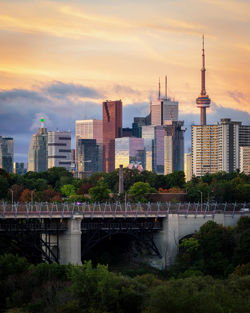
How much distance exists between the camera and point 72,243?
130 meters

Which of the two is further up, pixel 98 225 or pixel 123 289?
pixel 98 225

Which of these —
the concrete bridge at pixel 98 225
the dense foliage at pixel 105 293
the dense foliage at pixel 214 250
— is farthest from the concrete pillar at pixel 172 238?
the dense foliage at pixel 105 293

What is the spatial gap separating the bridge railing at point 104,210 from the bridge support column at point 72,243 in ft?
4.89

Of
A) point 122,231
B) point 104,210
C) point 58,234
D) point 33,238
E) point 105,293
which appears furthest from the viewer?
point 122,231

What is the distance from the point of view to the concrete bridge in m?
128

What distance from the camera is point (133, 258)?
145500 mm

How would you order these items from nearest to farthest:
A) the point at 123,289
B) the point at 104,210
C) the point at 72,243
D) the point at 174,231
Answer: the point at 123,289, the point at 72,243, the point at 104,210, the point at 174,231

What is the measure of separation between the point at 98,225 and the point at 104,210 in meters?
2.89

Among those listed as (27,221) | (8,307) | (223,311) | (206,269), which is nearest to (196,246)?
(206,269)

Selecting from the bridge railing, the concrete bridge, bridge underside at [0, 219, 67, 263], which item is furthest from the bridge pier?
bridge underside at [0, 219, 67, 263]

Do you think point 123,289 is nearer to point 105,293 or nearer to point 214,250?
point 105,293

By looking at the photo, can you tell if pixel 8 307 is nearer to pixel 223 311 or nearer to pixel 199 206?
pixel 223 311

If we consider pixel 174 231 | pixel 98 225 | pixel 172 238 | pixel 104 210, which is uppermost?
pixel 104 210

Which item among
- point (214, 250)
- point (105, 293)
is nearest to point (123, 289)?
point (105, 293)
